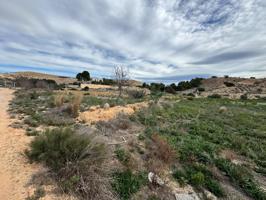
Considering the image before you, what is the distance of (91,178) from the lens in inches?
142

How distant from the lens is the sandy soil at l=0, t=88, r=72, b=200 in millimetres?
3258

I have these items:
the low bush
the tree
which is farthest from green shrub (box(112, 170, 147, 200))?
the tree

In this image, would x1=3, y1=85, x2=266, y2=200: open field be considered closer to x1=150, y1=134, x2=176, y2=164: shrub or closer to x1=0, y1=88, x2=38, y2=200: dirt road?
x1=150, y1=134, x2=176, y2=164: shrub

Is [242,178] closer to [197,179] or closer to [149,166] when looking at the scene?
[197,179]

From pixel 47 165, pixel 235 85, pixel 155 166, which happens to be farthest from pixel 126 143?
pixel 235 85

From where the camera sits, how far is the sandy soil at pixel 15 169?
326cm

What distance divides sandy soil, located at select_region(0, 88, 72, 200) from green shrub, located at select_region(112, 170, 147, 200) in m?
1.14

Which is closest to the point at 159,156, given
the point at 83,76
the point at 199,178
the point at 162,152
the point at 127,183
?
the point at 162,152

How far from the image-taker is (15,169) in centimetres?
395

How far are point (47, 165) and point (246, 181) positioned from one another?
440 centimetres

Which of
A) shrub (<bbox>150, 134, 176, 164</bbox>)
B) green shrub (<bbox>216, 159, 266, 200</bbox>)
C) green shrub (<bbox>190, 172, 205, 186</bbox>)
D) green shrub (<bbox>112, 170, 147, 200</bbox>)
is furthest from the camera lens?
shrub (<bbox>150, 134, 176, 164</bbox>)

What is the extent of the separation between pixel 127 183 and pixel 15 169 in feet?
7.45

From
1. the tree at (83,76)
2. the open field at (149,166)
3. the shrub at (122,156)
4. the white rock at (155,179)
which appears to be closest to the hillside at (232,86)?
the tree at (83,76)

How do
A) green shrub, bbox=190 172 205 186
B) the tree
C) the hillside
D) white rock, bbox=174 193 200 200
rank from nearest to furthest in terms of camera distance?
white rock, bbox=174 193 200 200 < green shrub, bbox=190 172 205 186 < the hillside < the tree
